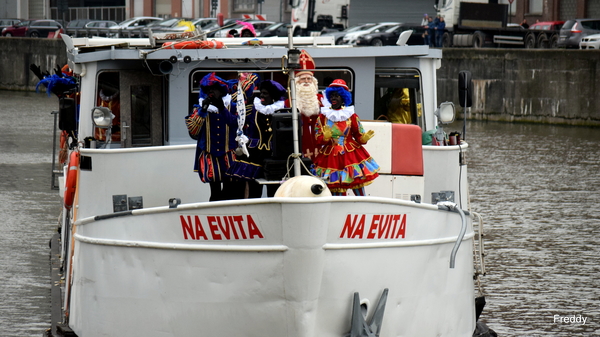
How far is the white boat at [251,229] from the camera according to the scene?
6723 millimetres

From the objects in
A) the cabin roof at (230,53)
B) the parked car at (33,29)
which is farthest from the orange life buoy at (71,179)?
the parked car at (33,29)

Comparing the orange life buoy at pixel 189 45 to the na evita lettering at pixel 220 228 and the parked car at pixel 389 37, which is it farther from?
the parked car at pixel 389 37

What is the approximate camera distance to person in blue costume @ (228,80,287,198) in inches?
300

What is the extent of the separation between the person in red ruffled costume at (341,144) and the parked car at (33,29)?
42.9 meters

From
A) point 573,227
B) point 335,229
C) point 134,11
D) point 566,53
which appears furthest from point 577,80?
point 134,11

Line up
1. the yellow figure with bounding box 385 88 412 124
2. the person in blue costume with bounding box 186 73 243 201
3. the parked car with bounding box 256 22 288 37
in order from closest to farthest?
1. the person in blue costume with bounding box 186 73 243 201
2. the yellow figure with bounding box 385 88 412 124
3. the parked car with bounding box 256 22 288 37

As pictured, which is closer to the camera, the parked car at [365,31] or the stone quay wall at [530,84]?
the stone quay wall at [530,84]

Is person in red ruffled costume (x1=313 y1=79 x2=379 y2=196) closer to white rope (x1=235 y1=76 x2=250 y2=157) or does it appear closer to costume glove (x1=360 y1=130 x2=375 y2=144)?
costume glove (x1=360 y1=130 x2=375 y2=144)

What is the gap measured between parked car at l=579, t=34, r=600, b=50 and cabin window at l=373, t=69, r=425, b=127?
986 inches

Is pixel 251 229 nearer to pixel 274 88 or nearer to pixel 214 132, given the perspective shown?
pixel 214 132

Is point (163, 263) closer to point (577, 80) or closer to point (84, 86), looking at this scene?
point (84, 86)

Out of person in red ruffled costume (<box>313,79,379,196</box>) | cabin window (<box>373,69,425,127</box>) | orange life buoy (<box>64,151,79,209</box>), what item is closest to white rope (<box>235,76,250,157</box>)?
person in red ruffled costume (<box>313,79,379,196</box>)

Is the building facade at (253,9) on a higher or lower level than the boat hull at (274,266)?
higher

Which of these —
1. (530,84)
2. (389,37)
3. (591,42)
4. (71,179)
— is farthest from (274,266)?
(389,37)
